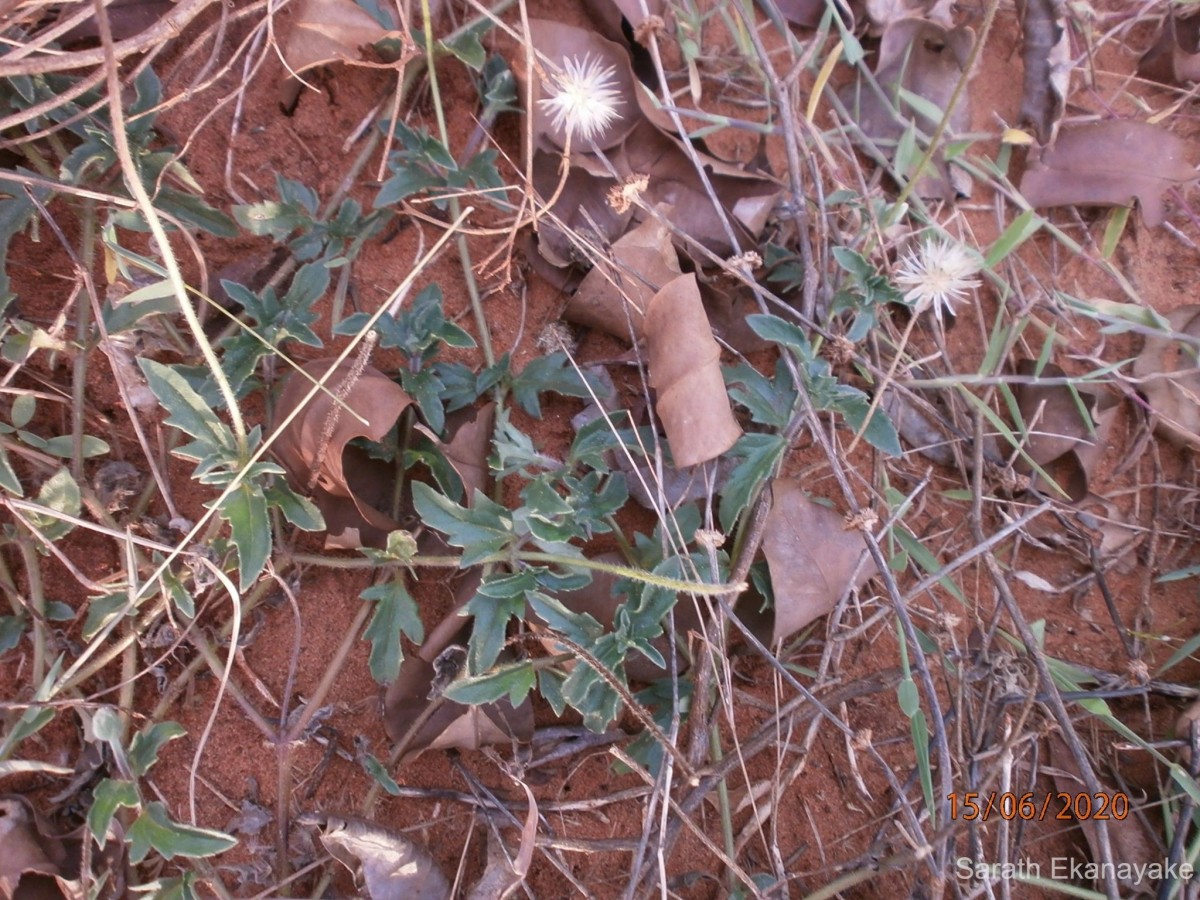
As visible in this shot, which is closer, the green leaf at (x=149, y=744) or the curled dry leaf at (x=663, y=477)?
the green leaf at (x=149, y=744)

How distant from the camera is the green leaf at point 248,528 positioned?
3.68 ft

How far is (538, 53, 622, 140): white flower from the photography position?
51.3 inches

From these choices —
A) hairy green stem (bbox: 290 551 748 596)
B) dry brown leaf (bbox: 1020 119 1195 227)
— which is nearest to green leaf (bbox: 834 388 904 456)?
hairy green stem (bbox: 290 551 748 596)

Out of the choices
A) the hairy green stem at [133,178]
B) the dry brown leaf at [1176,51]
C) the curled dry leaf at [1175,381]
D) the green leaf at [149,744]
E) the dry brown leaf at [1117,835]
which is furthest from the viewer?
the dry brown leaf at [1176,51]

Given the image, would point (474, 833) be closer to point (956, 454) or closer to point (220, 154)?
point (956, 454)

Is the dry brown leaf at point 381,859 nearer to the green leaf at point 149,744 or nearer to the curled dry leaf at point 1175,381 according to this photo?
the green leaf at point 149,744

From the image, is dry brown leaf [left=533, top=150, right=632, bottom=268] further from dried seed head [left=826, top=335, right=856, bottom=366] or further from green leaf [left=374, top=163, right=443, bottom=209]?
dried seed head [left=826, top=335, right=856, bottom=366]

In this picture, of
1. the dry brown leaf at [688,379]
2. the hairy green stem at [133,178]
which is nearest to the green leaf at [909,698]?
the dry brown leaf at [688,379]

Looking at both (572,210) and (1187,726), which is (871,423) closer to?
(572,210)

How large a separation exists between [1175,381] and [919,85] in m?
0.80

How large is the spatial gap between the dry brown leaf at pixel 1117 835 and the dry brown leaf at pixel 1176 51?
4.83 ft

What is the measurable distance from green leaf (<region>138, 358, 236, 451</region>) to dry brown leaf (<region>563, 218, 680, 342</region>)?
65 centimetres

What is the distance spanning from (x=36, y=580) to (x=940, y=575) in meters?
1.41

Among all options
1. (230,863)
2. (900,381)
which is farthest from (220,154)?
(900,381)
